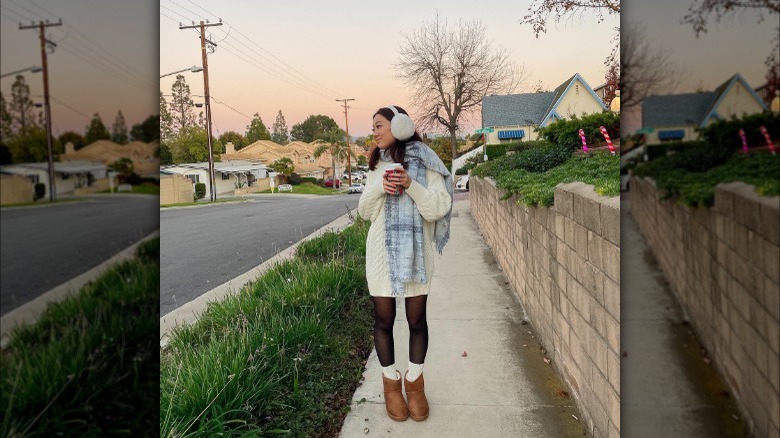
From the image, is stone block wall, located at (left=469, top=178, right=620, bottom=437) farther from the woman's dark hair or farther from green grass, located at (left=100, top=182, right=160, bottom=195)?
green grass, located at (left=100, top=182, right=160, bottom=195)

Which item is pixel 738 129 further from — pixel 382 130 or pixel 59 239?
pixel 382 130

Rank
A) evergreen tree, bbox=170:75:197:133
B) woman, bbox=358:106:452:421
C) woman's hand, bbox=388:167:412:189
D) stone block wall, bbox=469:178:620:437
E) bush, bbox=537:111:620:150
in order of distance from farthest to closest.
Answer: evergreen tree, bbox=170:75:197:133 < bush, bbox=537:111:620:150 < woman, bbox=358:106:452:421 < woman's hand, bbox=388:167:412:189 < stone block wall, bbox=469:178:620:437

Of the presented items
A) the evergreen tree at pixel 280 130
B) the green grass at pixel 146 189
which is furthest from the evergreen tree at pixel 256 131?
the green grass at pixel 146 189

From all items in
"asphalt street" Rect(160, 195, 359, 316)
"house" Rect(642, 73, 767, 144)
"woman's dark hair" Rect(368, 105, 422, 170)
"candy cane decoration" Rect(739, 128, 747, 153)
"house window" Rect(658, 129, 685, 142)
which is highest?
"woman's dark hair" Rect(368, 105, 422, 170)

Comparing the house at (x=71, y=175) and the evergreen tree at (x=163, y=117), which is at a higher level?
the evergreen tree at (x=163, y=117)

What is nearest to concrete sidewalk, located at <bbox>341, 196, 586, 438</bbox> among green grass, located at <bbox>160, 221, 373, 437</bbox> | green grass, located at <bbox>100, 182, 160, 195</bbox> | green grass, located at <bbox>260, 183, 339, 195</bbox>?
green grass, located at <bbox>160, 221, 373, 437</bbox>

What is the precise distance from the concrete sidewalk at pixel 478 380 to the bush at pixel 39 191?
1878 mm

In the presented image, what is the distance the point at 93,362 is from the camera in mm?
501

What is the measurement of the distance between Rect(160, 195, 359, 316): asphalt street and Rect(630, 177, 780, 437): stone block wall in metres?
2.34

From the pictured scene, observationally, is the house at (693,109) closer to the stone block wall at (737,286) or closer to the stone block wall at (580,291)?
the stone block wall at (737,286)

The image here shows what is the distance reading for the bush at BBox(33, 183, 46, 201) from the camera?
0.41 metres

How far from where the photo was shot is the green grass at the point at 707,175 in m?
0.28

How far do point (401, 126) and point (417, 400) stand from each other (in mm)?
1059

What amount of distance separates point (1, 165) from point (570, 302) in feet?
7.05
